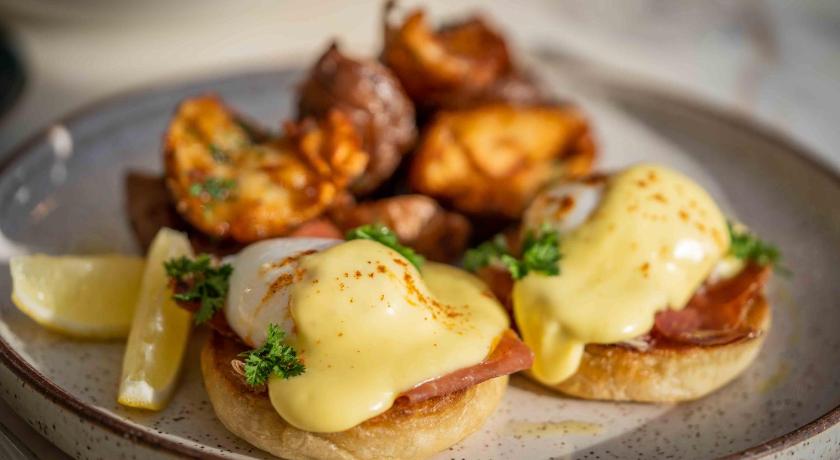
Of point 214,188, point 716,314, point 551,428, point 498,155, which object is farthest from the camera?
point 498,155

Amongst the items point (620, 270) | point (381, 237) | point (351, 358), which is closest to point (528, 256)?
point (620, 270)

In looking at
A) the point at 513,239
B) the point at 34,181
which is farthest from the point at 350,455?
the point at 34,181

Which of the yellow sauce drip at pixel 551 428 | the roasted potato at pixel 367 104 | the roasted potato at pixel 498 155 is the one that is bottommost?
the yellow sauce drip at pixel 551 428

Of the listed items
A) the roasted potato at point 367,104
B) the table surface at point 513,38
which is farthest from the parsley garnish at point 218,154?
the table surface at point 513,38

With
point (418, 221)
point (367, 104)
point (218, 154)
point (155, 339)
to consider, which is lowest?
point (155, 339)

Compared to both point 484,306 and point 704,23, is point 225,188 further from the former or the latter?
point 704,23

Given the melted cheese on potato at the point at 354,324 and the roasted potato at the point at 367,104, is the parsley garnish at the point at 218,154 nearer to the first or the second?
the roasted potato at the point at 367,104

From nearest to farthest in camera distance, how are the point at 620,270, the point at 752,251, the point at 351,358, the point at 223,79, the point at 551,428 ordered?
1. the point at 351,358
2. the point at 551,428
3. the point at 620,270
4. the point at 752,251
5. the point at 223,79

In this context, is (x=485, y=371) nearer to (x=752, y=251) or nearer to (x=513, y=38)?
(x=752, y=251)
